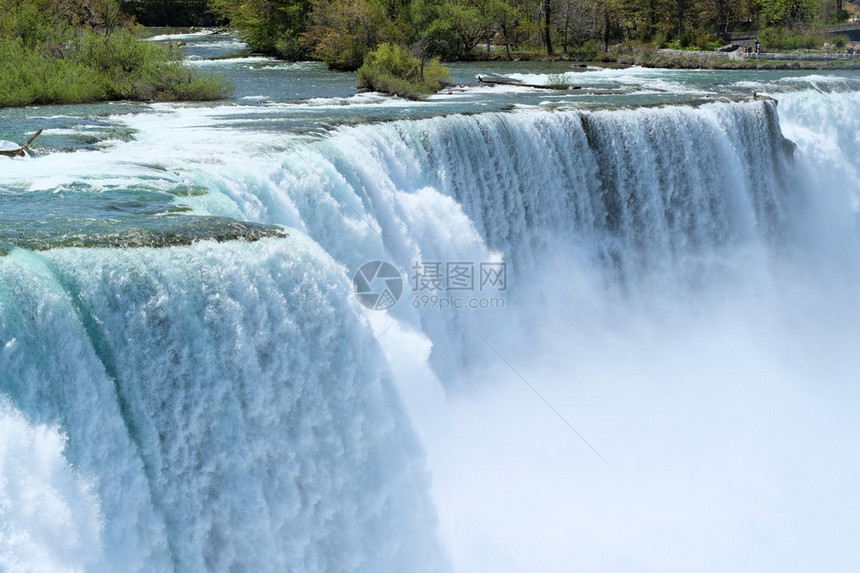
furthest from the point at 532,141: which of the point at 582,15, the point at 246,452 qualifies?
the point at 582,15

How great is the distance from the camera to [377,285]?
9.80 metres

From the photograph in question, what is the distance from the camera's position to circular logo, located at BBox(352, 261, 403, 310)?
31.3ft

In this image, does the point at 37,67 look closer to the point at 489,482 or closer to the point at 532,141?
the point at 532,141

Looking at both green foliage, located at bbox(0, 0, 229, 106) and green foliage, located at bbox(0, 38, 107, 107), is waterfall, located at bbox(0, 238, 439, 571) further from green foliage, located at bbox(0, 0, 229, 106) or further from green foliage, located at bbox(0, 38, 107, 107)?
green foliage, located at bbox(0, 0, 229, 106)

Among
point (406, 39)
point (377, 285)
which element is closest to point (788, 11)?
point (406, 39)

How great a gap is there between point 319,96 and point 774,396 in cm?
1081

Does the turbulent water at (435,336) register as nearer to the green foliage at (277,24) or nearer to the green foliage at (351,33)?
the green foliage at (351,33)

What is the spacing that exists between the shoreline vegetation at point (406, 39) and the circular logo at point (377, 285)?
352 inches

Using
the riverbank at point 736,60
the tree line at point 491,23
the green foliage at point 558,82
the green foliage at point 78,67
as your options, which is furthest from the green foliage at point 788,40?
the green foliage at point 78,67

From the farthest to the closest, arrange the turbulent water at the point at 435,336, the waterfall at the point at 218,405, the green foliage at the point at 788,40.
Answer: the green foliage at the point at 788,40 < the turbulent water at the point at 435,336 < the waterfall at the point at 218,405

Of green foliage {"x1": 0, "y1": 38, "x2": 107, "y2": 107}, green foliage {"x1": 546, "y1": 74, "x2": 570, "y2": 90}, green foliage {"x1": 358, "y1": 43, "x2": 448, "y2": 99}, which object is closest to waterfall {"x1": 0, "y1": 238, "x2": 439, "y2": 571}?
green foliage {"x1": 0, "y1": 38, "x2": 107, "y2": 107}

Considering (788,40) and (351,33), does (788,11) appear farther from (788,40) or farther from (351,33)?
(351,33)

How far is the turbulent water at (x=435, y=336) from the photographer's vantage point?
6383mm

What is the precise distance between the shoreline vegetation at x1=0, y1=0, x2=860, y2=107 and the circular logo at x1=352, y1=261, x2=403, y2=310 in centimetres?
895
